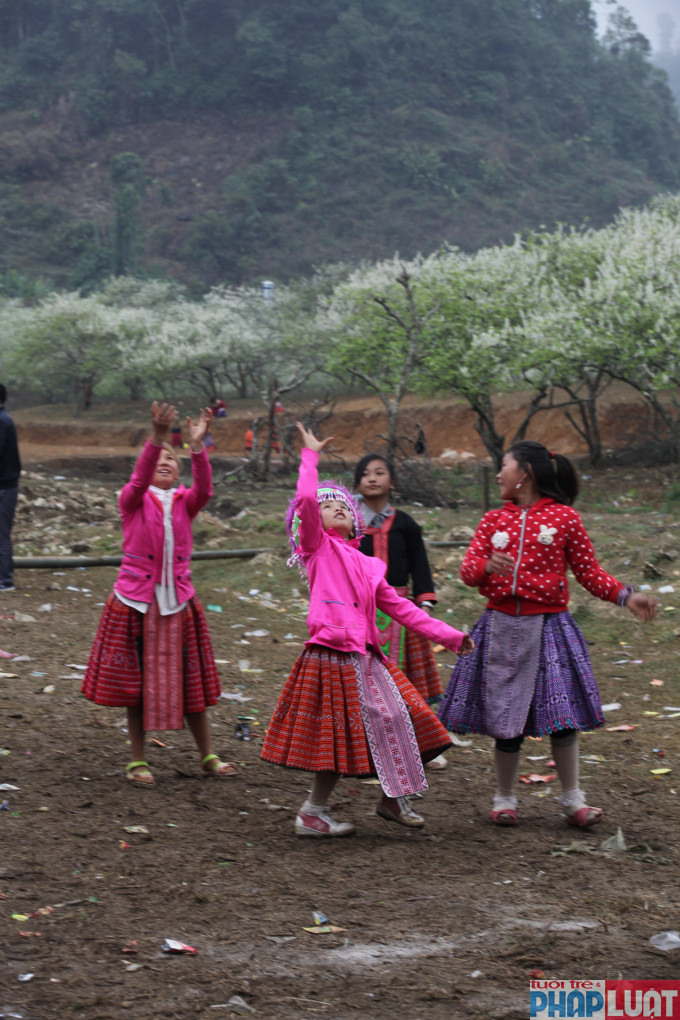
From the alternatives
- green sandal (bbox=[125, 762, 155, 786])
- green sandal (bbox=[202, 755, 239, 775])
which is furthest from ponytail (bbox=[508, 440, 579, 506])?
green sandal (bbox=[125, 762, 155, 786])

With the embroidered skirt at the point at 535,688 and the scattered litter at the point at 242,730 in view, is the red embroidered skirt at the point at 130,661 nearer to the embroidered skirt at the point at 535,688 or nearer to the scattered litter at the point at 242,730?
the scattered litter at the point at 242,730

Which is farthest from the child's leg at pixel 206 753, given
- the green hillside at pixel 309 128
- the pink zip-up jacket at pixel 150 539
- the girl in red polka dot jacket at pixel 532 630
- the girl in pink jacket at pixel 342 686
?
the green hillside at pixel 309 128

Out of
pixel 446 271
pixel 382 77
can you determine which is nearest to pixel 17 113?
pixel 382 77

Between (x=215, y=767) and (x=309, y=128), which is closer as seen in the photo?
(x=215, y=767)

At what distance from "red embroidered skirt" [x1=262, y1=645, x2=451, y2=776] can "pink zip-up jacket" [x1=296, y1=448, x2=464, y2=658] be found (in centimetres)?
10

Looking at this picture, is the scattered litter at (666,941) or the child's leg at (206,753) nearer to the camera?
the scattered litter at (666,941)

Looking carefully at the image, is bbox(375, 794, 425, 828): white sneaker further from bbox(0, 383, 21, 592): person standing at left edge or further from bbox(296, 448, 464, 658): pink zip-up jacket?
bbox(0, 383, 21, 592): person standing at left edge

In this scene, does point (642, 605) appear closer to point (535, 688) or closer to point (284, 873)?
point (535, 688)

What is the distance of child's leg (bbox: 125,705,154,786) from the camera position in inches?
195

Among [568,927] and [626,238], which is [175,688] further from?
[626,238]

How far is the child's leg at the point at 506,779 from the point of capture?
4.55 meters

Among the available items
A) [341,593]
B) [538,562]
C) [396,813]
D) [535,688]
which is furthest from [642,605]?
[396,813]

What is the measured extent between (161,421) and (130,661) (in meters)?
1.20
